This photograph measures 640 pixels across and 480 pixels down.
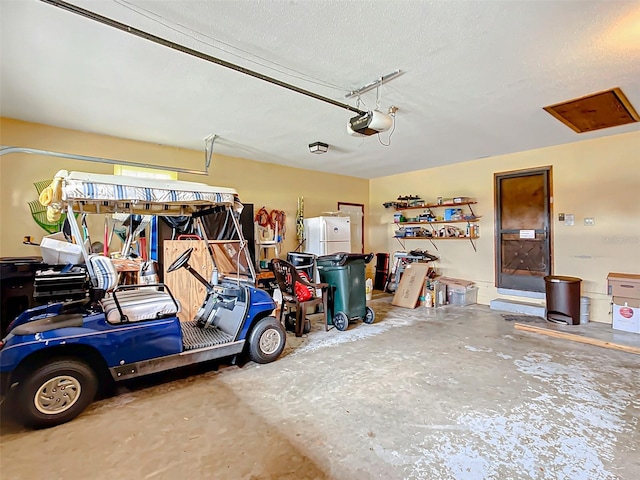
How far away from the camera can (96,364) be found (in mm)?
2574

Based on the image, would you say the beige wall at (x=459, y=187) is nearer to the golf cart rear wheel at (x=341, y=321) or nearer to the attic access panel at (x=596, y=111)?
the attic access panel at (x=596, y=111)

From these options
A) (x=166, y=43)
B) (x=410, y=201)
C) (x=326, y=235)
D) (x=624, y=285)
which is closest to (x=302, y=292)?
(x=326, y=235)

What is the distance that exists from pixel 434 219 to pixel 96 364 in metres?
6.32

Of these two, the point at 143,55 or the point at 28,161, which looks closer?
the point at 143,55

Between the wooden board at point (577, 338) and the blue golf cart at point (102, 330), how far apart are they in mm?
3483

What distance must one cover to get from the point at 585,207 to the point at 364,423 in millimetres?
5255

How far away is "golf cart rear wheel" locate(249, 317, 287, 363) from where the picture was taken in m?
3.32

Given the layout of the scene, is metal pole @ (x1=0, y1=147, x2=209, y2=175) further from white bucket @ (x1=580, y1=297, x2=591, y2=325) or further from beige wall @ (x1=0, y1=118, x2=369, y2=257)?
white bucket @ (x1=580, y1=297, x2=591, y2=325)

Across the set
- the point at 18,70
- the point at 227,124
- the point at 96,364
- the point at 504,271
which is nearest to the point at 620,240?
the point at 504,271

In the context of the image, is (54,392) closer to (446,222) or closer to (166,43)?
(166,43)

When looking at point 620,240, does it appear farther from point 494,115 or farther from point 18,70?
point 18,70

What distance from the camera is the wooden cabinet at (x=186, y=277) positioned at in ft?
14.6

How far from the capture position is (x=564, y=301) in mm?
4992

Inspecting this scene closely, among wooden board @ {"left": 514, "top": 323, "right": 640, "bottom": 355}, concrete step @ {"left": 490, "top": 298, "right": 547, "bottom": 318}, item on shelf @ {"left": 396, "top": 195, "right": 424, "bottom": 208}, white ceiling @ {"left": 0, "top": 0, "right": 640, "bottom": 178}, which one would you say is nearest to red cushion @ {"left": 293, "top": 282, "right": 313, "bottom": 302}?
white ceiling @ {"left": 0, "top": 0, "right": 640, "bottom": 178}
